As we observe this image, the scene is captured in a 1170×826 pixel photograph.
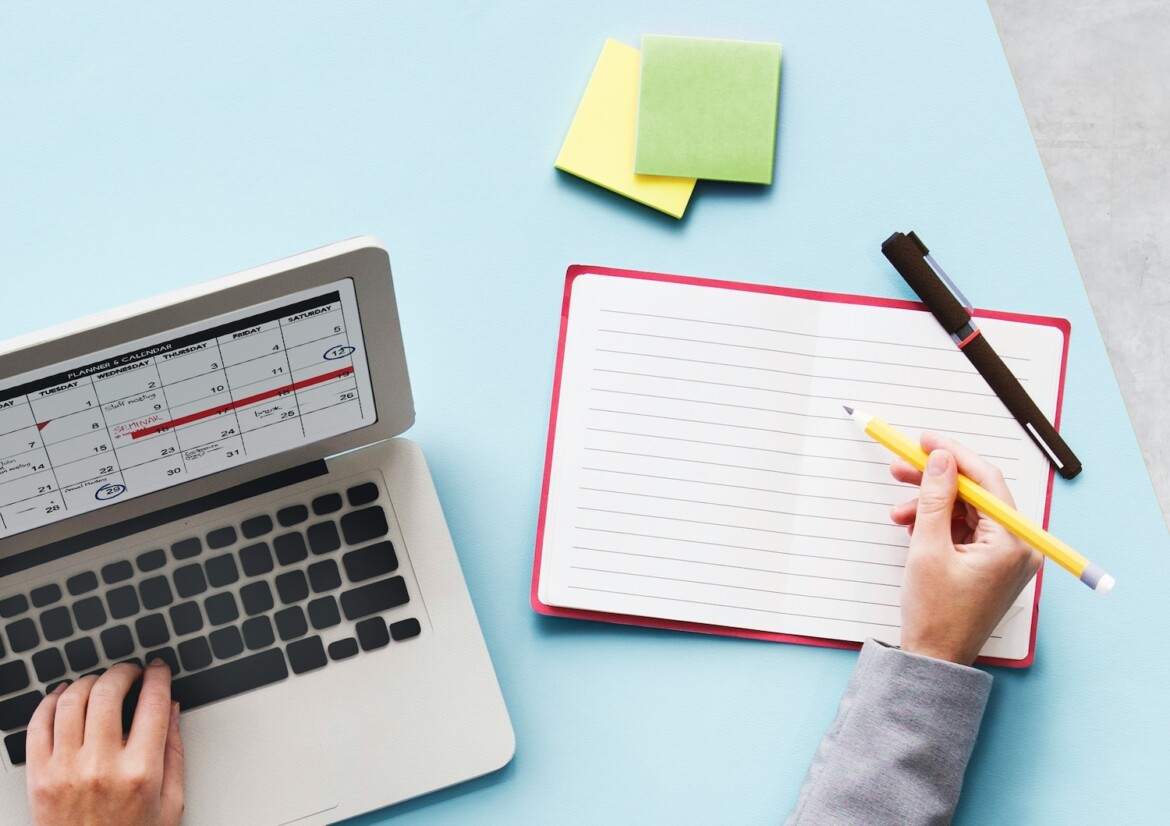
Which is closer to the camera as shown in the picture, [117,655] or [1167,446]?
[117,655]

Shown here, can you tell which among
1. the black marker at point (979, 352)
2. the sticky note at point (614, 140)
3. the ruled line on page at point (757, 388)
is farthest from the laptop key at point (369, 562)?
the black marker at point (979, 352)

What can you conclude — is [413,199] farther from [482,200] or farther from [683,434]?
[683,434]

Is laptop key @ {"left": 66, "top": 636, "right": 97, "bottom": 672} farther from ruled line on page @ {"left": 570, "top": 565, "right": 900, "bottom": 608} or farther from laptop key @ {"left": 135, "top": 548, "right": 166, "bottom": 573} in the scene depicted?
ruled line on page @ {"left": 570, "top": 565, "right": 900, "bottom": 608}

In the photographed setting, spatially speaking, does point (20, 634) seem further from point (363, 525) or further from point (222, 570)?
point (363, 525)

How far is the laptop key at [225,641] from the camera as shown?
69cm

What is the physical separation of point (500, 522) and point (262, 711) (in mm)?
213

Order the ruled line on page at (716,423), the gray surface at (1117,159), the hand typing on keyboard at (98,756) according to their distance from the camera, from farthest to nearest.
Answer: the gray surface at (1117,159), the ruled line on page at (716,423), the hand typing on keyboard at (98,756)

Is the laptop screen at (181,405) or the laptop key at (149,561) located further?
the laptop key at (149,561)

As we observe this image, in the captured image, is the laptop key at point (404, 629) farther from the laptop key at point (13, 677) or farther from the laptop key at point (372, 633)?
the laptop key at point (13, 677)

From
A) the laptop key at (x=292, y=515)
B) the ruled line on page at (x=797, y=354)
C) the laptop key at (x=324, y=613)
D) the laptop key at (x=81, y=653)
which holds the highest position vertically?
the ruled line on page at (x=797, y=354)

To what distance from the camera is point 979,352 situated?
77cm

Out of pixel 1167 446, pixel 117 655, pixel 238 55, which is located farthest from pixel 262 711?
pixel 1167 446

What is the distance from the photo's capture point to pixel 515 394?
30.7 inches

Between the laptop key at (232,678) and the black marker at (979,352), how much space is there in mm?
546
